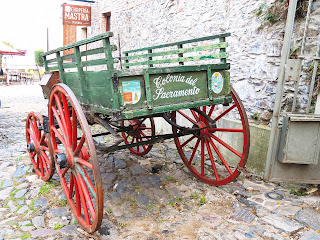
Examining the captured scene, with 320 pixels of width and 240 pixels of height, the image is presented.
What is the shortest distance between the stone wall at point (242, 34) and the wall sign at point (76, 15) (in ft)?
12.7

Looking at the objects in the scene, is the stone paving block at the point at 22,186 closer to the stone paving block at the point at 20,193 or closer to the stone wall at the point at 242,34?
the stone paving block at the point at 20,193

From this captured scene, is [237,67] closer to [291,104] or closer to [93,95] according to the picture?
[291,104]

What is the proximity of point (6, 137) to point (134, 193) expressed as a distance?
3527 mm

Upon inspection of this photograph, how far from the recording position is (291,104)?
11.4 ft

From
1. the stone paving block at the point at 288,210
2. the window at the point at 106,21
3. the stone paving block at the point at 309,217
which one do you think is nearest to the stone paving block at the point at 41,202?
the stone paving block at the point at 288,210

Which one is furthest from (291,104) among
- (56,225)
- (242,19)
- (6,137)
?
(6,137)

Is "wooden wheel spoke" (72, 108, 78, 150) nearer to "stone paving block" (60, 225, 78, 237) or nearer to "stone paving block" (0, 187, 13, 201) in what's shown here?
"stone paving block" (60, 225, 78, 237)

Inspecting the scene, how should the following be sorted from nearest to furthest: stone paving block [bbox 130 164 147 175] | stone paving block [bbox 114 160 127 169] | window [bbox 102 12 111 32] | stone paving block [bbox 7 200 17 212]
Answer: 1. stone paving block [bbox 7 200 17 212]
2. stone paving block [bbox 130 164 147 175]
3. stone paving block [bbox 114 160 127 169]
4. window [bbox 102 12 111 32]

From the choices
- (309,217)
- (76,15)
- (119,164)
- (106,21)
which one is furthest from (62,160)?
(76,15)

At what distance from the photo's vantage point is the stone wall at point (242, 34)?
3.61 meters

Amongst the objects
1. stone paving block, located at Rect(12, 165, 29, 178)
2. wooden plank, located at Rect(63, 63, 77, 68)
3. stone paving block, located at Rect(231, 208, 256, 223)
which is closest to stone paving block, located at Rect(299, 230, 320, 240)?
stone paving block, located at Rect(231, 208, 256, 223)

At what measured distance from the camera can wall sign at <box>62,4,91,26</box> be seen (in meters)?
8.69

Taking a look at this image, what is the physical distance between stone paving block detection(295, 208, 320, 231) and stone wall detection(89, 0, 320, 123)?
131cm

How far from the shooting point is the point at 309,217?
271 centimetres
